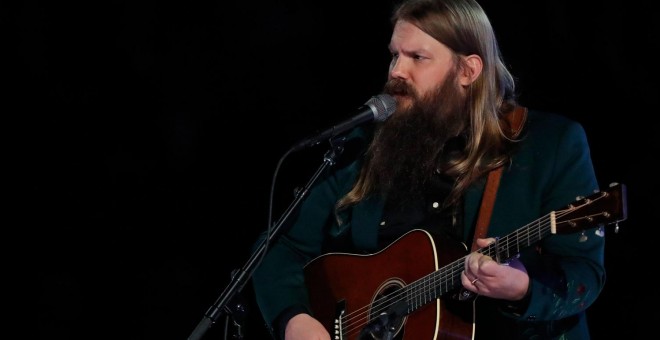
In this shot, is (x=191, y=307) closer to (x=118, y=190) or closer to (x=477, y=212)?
(x=118, y=190)

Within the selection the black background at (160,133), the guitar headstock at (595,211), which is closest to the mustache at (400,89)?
the guitar headstock at (595,211)

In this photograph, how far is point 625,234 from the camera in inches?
157

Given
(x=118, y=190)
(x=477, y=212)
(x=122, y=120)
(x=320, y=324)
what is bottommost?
(x=320, y=324)

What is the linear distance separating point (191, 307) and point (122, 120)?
3.69ft

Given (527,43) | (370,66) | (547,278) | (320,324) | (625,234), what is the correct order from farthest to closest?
(370,66) < (527,43) < (625,234) < (320,324) < (547,278)

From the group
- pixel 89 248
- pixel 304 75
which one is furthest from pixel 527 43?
pixel 89 248

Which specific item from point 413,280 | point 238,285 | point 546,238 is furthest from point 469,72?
point 238,285

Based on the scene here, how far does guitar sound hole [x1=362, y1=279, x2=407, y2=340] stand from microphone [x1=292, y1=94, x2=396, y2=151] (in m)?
0.62

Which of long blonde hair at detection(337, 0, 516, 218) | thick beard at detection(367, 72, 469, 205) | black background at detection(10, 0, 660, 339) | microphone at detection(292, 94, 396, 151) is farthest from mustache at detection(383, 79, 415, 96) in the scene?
black background at detection(10, 0, 660, 339)

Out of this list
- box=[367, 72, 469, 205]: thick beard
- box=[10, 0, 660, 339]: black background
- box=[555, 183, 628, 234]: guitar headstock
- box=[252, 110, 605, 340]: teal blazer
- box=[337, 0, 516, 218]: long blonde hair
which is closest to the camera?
box=[555, 183, 628, 234]: guitar headstock

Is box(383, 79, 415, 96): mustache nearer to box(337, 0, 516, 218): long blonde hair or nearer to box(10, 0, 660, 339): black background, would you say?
box(337, 0, 516, 218): long blonde hair

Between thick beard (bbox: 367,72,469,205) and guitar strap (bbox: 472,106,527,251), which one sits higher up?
thick beard (bbox: 367,72,469,205)

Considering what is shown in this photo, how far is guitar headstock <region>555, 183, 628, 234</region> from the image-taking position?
2775 millimetres

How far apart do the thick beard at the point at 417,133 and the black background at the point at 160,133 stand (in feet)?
4.39
